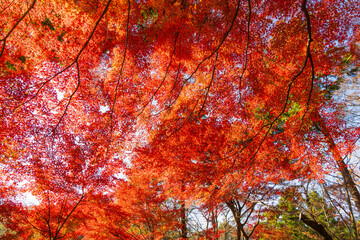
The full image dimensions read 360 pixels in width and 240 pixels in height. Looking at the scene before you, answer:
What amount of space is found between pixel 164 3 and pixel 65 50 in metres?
4.36

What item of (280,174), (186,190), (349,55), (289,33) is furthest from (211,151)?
(349,55)

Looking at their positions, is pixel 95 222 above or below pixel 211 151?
below

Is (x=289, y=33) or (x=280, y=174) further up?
(x=289, y=33)

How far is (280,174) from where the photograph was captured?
6840 mm

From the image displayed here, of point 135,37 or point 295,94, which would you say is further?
point 135,37

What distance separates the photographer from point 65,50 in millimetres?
6715

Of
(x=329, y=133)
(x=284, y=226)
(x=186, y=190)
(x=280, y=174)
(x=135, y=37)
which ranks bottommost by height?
(x=284, y=226)

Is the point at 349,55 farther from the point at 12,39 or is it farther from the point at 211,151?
the point at 12,39

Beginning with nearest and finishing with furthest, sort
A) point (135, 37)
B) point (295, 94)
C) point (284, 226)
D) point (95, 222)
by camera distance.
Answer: point (295, 94), point (135, 37), point (95, 222), point (284, 226)

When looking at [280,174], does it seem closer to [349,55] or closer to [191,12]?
[349,55]

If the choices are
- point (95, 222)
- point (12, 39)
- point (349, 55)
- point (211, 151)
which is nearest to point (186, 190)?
point (211, 151)

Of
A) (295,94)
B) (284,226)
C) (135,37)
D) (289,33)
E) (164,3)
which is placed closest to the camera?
(164,3)

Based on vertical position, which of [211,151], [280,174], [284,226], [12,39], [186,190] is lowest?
[284,226]

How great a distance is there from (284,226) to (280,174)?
36.0 feet
